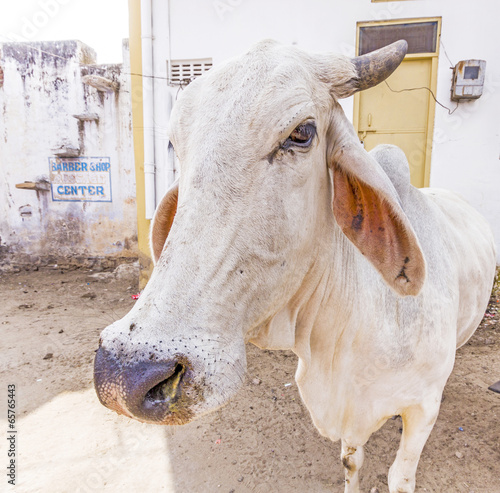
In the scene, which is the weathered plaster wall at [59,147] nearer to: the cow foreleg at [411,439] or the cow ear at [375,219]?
the cow foreleg at [411,439]

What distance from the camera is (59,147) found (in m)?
7.47

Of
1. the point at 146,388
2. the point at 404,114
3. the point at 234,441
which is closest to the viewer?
the point at 146,388

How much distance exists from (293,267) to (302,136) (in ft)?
1.28

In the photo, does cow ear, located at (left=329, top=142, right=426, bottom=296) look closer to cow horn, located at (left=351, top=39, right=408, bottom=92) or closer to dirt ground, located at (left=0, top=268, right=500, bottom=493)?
cow horn, located at (left=351, top=39, right=408, bottom=92)

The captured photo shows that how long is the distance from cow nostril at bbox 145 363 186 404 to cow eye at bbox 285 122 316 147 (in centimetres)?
66

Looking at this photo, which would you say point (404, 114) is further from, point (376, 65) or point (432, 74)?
point (376, 65)

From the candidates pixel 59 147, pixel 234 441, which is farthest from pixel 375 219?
pixel 59 147

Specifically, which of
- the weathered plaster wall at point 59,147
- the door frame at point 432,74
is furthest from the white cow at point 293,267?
the weathered plaster wall at point 59,147

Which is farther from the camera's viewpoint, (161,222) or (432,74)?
(432,74)

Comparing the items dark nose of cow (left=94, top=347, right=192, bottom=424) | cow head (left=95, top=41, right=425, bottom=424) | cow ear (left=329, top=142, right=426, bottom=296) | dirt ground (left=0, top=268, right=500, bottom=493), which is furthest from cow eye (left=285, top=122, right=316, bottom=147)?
dirt ground (left=0, top=268, right=500, bottom=493)

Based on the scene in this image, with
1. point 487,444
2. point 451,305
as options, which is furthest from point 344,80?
point 487,444

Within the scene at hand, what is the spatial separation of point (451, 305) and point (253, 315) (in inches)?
43.0

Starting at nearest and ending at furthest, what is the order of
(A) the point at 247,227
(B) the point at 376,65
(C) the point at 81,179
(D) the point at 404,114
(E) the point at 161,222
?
(A) the point at 247,227 → (B) the point at 376,65 → (E) the point at 161,222 → (D) the point at 404,114 → (C) the point at 81,179

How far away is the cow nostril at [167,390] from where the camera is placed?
2.76 ft
